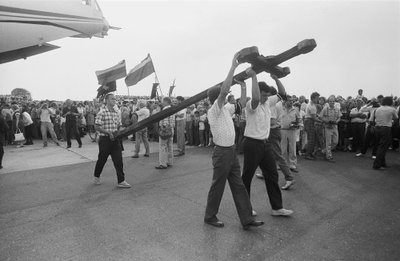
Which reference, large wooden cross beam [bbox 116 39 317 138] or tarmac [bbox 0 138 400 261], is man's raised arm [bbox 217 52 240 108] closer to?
large wooden cross beam [bbox 116 39 317 138]

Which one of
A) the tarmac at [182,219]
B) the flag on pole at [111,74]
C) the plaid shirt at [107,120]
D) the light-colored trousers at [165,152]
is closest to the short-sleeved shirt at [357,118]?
the tarmac at [182,219]

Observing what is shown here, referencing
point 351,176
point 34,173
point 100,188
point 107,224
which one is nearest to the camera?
point 107,224

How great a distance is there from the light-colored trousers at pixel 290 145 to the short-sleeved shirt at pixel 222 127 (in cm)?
386

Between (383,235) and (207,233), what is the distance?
7.71ft

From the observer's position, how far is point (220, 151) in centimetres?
377

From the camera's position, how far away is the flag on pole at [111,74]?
8.16 meters

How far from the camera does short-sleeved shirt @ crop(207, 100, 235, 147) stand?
372 centimetres

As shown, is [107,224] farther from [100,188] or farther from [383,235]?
[383,235]

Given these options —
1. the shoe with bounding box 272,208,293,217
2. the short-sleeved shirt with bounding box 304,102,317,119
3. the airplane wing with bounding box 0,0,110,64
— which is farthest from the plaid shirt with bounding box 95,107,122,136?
the short-sleeved shirt with bounding box 304,102,317,119

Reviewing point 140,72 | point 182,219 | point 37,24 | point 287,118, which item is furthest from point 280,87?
point 140,72

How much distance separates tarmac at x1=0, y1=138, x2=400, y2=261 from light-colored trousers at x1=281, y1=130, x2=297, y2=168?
37cm

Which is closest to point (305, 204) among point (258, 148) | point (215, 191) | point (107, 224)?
point (258, 148)

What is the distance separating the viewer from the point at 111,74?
27.0 feet

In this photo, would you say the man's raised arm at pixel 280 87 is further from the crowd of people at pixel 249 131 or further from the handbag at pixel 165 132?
the handbag at pixel 165 132
